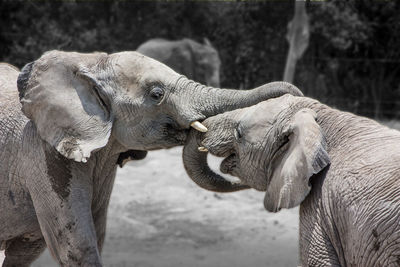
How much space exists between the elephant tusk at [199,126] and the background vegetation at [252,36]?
35.5 ft

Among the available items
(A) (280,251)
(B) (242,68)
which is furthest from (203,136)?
(B) (242,68)

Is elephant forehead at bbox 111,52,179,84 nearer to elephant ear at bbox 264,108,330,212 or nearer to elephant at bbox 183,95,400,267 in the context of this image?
elephant at bbox 183,95,400,267

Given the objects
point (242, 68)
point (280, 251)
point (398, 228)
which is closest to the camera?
point (398, 228)

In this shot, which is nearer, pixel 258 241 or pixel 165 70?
pixel 165 70

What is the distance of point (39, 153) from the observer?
14.1 feet

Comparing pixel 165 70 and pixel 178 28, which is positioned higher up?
pixel 165 70

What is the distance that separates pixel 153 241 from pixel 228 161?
4632 millimetres

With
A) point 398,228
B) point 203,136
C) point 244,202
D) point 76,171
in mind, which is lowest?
point 244,202

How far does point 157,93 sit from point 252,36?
1139 cm

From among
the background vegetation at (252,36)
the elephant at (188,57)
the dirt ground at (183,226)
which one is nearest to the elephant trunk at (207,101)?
the dirt ground at (183,226)

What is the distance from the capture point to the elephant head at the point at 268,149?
11.5 feet

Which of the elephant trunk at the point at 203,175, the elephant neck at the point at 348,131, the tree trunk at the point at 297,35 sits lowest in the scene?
the tree trunk at the point at 297,35

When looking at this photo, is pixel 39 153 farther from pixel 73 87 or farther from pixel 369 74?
pixel 369 74

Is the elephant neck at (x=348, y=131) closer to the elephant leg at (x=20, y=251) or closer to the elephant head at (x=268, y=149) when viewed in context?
the elephant head at (x=268, y=149)
